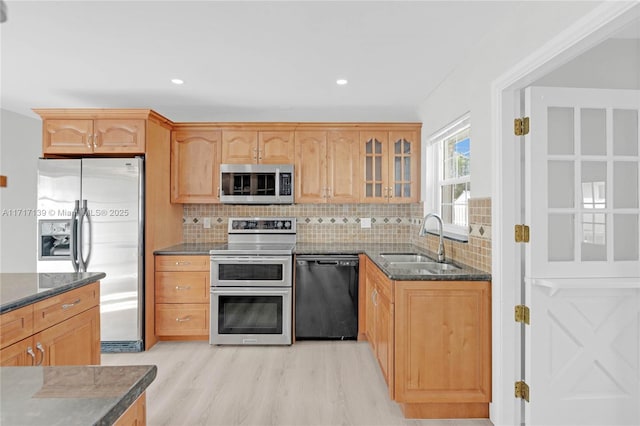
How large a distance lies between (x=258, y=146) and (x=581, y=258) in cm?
292

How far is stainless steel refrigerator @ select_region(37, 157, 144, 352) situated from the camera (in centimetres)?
312

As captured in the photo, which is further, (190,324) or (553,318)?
(190,324)

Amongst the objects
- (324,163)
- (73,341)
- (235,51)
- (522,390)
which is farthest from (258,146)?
(522,390)

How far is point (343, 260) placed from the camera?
11.1 feet

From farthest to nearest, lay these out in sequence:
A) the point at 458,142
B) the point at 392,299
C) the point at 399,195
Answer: the point at 399,195, the point at 458,142, the point at 392,299

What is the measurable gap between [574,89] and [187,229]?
3.70 meters

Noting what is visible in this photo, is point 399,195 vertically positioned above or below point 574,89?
below

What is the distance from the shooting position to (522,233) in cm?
197

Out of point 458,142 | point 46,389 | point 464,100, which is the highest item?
point 464,100

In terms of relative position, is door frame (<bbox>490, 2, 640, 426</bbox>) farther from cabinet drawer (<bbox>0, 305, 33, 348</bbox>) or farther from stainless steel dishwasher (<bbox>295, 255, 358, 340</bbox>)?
cabinet drawer (<bbox>0, 305, 33, 348</bbox>)

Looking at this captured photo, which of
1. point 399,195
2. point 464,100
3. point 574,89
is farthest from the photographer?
point 399,195

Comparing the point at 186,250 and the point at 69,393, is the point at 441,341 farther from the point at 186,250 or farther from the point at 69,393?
the point at 186,250

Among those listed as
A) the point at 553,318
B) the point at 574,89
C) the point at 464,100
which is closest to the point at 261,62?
the point at 464,100

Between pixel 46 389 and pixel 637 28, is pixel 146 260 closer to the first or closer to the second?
pixel 46 389
